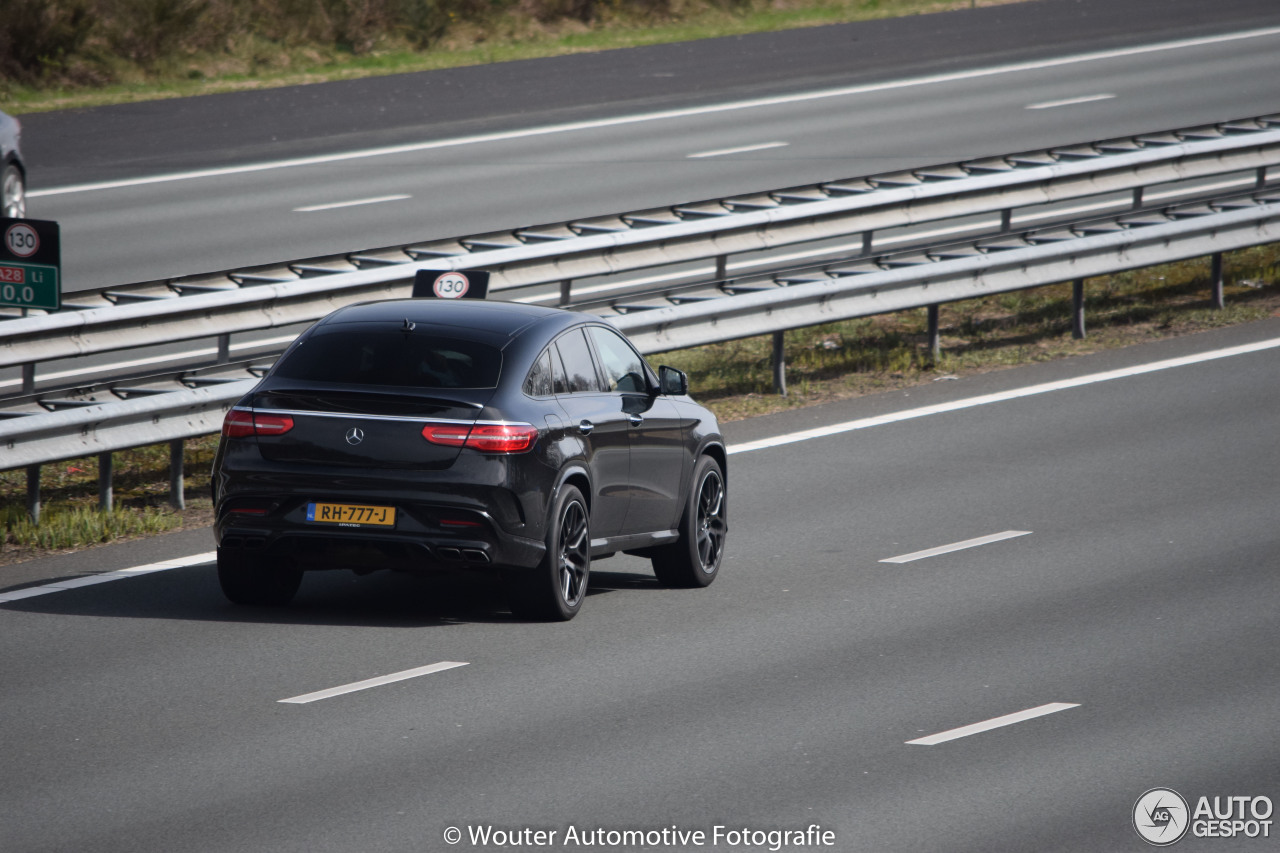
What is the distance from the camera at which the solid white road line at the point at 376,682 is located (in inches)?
328

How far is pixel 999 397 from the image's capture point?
1650 cm

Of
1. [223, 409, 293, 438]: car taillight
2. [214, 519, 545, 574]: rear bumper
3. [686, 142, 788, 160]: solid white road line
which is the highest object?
[223, 409, 293, 438]: car taillight

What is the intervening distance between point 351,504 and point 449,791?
2618 mm

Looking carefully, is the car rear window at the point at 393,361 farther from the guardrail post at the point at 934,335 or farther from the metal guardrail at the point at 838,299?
the guardrail post at the point at 934,335

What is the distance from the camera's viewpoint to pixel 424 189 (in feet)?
80.2

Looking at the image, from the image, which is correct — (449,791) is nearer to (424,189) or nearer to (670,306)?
(670,306)

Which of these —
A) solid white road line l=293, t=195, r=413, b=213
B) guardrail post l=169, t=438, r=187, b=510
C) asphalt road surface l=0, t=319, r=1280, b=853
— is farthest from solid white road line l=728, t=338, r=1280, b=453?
solid white road line l=293, t=195, r=413, b=213

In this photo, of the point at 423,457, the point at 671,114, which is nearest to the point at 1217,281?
the point at 671,114

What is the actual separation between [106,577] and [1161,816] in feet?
20.7

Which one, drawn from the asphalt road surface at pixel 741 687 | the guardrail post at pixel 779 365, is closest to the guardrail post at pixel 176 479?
the asphalt road surface at pixel 741 687

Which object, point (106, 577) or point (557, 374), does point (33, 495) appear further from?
point (557, 374)

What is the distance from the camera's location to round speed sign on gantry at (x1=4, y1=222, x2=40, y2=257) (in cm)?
1219

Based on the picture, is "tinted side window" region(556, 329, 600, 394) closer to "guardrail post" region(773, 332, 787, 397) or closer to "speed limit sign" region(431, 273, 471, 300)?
"speed limit sign" region(431, 273, 471, 300)

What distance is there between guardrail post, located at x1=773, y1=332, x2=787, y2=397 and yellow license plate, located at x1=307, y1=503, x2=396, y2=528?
24.8 ft
